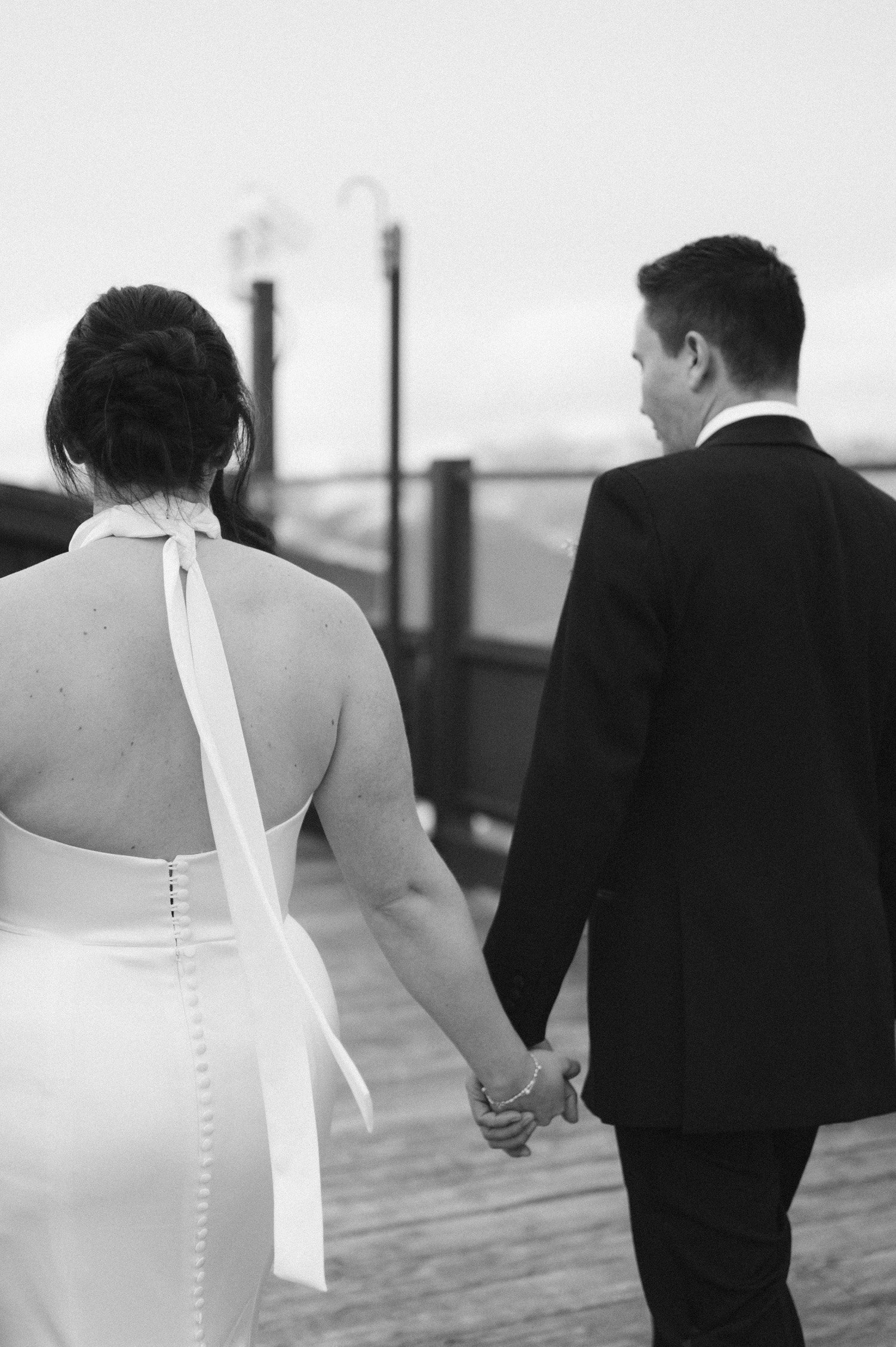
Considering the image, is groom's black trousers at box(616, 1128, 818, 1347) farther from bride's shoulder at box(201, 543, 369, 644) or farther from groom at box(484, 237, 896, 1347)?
bride's shoulder at box(201, 543, 369, 644)

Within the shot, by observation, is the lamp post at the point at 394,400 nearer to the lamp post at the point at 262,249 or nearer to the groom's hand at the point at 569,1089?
the lamp post at the point at 262,249

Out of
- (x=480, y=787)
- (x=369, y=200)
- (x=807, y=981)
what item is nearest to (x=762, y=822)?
(x=807, y=981)

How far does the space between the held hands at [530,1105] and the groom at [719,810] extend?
2.0 inches

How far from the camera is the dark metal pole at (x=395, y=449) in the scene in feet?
21.9

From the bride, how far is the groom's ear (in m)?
0.70

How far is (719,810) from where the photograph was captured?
195 centimetres

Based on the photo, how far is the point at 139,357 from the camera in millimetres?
1476

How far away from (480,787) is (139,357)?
17.3ft

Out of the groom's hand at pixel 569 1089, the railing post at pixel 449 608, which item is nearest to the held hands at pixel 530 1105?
the groom's hand at pixel 569 1089

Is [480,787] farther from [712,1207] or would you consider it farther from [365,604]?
[712,1207]

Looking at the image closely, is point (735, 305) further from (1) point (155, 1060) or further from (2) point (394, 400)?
(2) point (394, 400)

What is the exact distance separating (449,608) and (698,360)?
4720mm

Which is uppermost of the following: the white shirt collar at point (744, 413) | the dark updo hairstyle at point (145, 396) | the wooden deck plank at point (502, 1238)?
the dark updo hairstyle at point (145, 396)

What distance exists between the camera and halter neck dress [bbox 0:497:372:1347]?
4.86 feet
